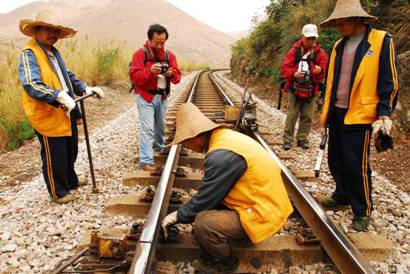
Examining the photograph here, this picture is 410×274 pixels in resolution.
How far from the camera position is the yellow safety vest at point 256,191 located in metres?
2.44

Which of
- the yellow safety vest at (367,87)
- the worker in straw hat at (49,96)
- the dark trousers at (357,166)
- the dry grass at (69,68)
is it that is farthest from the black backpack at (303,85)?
Result: the dry grass at (69,68)

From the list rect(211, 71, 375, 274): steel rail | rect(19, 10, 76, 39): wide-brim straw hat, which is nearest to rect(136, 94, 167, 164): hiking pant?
rect(19, 10, 76, 39): wide-brim straw hat

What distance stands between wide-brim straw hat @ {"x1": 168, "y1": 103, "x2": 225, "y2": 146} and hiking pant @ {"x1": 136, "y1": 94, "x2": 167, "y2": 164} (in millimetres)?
1832

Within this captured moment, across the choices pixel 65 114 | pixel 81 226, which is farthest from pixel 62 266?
pixel 65 114

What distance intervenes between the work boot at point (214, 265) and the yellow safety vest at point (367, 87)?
1.62 m

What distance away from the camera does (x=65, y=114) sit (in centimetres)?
371

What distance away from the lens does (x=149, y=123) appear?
181 inches

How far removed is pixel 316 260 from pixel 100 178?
A: 8.81 ft

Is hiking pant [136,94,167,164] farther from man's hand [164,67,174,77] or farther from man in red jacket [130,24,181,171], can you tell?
man's hand [164,67,174,77]

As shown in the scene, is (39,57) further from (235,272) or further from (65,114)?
(235,272)

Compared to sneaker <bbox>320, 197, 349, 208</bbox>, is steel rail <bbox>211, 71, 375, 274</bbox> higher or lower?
higher

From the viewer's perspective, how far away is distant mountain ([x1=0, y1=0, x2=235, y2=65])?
7856 cm

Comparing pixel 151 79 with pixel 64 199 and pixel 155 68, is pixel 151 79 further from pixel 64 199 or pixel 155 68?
pixel 64 199

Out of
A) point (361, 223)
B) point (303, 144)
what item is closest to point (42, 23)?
point (361, 223)
